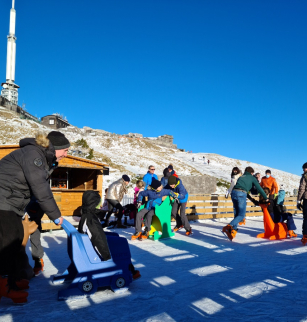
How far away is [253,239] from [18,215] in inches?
235

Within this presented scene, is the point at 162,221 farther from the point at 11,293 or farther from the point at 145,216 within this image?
the point at 11,293

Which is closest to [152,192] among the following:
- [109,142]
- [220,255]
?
[220,255]

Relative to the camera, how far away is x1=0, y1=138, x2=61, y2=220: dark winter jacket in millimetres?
2850

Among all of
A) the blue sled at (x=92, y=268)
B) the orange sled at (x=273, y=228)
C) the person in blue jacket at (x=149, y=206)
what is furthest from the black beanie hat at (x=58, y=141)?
the orange sled at (x=273, y=228)

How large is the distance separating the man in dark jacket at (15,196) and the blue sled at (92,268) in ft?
1.37

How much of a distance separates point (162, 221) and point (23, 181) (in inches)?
179

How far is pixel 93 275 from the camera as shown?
11.0ft

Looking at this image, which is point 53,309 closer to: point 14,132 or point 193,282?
point 193,282

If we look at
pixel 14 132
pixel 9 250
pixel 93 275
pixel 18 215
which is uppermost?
pixel 14 132

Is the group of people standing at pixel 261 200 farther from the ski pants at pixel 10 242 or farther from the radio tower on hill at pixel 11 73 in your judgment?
the radio tower on hill at pixel 11 73

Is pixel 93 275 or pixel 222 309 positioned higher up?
pixel 93 275

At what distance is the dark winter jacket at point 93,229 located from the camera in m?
3.37

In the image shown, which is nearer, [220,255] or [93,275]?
[93,275]

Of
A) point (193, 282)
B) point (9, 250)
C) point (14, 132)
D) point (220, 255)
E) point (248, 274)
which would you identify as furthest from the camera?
point (14, 132)
